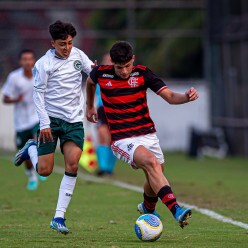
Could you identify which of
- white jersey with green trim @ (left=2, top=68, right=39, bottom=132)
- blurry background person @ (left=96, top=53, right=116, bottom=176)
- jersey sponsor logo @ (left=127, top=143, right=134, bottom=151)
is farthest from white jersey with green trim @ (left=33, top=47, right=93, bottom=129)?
blurry background person @ (left=96, top=53, right=116, bottom=176)

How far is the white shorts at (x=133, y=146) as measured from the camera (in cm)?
904

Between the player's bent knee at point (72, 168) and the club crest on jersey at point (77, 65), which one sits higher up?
the club crest on jersey at point (77, 65)

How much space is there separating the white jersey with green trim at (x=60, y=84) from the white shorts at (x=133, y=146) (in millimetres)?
867

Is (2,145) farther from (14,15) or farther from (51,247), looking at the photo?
(51,247)

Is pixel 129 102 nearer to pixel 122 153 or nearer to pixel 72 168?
pixel 122 153

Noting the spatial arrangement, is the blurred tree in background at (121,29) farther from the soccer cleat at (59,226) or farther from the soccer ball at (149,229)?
the soccer ball at (149,229)

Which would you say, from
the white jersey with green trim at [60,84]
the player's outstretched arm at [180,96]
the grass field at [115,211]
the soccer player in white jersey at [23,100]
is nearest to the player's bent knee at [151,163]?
the player's outstretched arm at [180,96]

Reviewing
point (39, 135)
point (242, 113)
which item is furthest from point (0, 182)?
point (242, 113)

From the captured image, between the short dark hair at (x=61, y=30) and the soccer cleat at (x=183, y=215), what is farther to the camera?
the short dark hair at (x=61, y=30)

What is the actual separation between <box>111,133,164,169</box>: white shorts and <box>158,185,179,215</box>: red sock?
0.44m

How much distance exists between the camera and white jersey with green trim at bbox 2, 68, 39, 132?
15.7 m

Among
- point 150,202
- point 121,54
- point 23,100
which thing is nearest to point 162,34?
point 23,100

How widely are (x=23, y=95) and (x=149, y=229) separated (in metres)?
7.51

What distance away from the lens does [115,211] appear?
38.0ft
